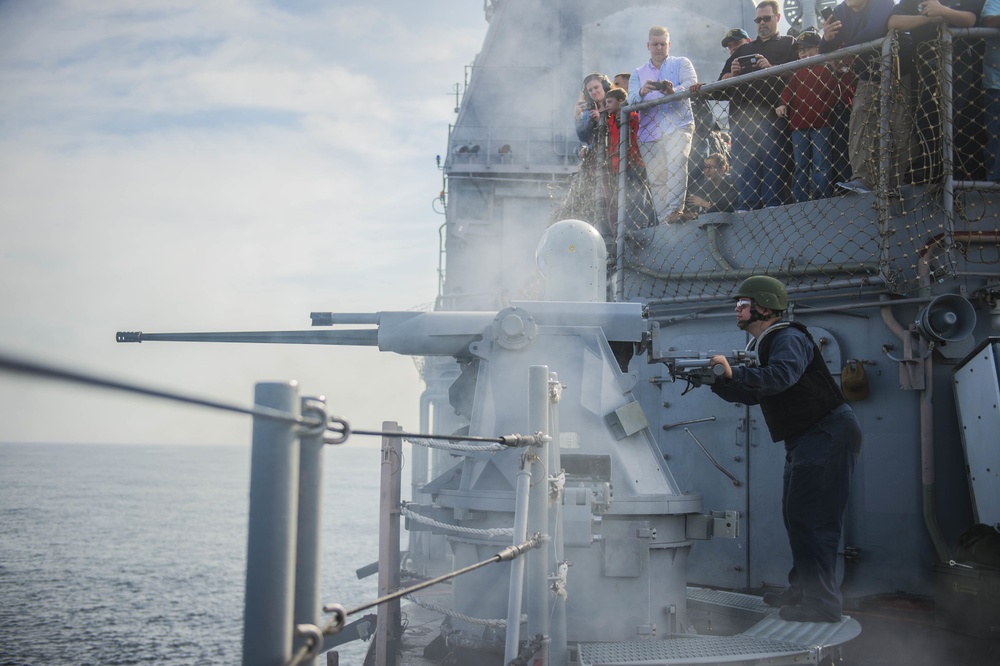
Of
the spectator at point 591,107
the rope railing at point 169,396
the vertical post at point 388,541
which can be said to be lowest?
the vertical post at point 388,541

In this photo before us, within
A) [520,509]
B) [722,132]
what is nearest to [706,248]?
[722,132]

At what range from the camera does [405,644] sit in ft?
15.3

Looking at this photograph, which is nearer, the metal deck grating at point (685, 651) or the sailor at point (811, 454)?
the metal deck grating at point (685, 651)

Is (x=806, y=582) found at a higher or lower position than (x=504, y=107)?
lower

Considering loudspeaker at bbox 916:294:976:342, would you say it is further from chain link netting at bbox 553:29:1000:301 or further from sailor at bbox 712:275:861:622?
sailor at bbox 712:275:861:622

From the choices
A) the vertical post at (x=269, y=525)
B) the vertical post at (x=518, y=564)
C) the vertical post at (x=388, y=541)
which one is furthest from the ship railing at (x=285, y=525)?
the vertical post at (x=388, y=541)

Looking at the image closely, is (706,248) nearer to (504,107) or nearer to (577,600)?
(577,600)

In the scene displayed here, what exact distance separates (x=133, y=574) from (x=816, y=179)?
91.3 feet

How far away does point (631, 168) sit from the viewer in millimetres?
6566

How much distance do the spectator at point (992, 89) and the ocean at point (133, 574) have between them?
16.3ft

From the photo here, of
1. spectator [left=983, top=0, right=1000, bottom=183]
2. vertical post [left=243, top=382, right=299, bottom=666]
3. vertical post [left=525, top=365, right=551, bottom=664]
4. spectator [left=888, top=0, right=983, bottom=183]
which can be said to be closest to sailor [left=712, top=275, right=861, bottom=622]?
vertical post [left=525, top=365, right=551, bottom=664]

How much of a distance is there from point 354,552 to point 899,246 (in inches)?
1265

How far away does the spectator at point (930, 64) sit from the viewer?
5082 millimetres

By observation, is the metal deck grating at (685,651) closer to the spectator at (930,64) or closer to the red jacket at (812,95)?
the spectator at (930,64)
